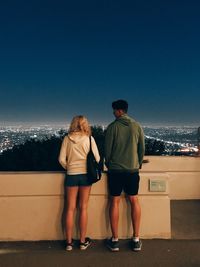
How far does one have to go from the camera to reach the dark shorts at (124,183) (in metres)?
4.09

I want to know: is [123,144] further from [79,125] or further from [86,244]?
[86,244]

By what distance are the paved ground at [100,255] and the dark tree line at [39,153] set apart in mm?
20191

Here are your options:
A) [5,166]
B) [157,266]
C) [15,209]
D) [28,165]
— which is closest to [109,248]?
[157,266]

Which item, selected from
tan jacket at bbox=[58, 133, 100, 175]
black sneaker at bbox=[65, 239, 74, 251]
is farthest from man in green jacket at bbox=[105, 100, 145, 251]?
black sneaker at bbox=[65, 239, 74, 251]

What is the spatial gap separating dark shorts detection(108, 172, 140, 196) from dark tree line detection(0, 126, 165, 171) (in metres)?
20.3

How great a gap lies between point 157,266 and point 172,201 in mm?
3356

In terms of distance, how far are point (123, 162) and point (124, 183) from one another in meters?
0.29

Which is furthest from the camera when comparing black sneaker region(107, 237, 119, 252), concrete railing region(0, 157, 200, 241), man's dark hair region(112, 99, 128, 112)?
concrete railing region(0, 157, 200, 241)

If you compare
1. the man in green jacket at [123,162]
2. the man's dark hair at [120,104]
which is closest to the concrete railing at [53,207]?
the man in green jacket at [123,162]

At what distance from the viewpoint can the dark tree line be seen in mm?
25891

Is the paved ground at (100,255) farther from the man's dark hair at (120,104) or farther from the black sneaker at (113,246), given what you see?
the man's dark hair at (120,104)

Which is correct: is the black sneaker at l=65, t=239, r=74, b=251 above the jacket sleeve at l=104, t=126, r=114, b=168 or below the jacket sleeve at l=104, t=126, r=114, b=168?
below

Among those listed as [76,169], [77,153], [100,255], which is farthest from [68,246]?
[77,153]

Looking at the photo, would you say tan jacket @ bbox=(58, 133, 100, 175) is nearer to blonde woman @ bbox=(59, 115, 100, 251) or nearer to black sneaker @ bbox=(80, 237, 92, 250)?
blonde woman @ bbox=(59, 115, 100, 251)
